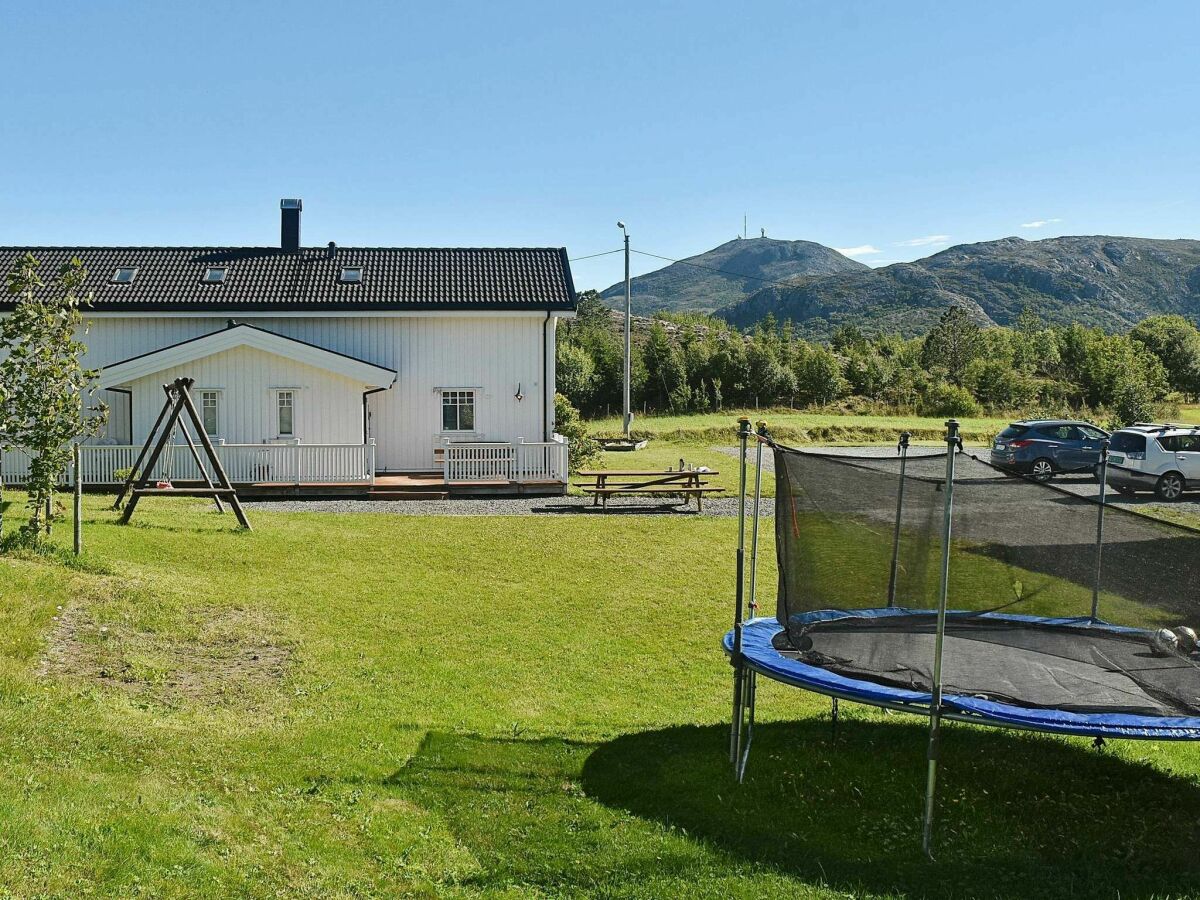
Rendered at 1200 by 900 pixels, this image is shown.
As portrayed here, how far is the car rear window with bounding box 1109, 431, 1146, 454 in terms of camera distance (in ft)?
79.2

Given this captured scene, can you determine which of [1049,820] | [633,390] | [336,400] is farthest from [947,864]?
[633,390]

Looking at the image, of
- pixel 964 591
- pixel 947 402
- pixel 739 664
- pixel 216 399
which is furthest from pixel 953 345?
pixel 739 664

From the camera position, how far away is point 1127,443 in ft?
80.3

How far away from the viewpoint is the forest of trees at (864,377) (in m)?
59.1

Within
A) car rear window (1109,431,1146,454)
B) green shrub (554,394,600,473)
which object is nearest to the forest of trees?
green shrub (554,394,600,473)

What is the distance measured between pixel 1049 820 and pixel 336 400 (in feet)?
65.0

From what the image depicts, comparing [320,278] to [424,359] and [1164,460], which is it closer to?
[424,359]

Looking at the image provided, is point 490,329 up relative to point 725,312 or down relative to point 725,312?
down

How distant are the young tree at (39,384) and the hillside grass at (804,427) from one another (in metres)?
30.1

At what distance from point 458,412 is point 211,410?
579 centimetres

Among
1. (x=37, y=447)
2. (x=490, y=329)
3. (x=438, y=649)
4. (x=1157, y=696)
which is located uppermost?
(x=490, y=329)

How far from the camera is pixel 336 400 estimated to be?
23656mm

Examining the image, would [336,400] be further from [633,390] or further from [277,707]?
[633,390]

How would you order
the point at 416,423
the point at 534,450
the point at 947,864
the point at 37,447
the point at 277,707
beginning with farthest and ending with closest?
the point at 416,423 → the point at 534,450 → the point at 37,447 → the point at 277,707 → the point at 947,864
